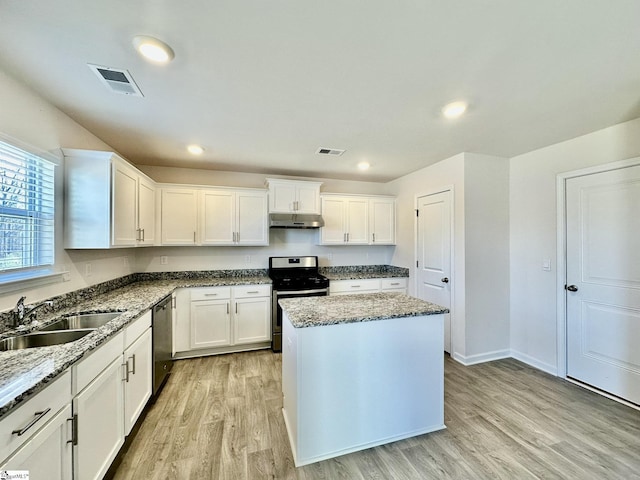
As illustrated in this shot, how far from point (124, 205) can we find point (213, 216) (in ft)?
3.86

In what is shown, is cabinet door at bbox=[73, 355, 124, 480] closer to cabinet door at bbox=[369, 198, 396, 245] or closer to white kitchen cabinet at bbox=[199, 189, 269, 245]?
white kitchen cabinet at bbox=[199, 189, 269, 245]

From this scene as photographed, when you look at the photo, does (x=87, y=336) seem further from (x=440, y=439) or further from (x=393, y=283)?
(x=393, y=283)

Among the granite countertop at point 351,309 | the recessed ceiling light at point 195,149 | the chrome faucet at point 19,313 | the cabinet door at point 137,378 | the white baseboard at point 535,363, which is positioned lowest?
the white baseboard at point 535,363

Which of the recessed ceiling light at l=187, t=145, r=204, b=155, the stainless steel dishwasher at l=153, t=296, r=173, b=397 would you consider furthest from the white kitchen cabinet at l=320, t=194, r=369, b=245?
the stainless steel dishwasher at l=153, t=296, r=173, b=397

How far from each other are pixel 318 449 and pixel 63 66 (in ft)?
9.42

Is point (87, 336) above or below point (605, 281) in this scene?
below

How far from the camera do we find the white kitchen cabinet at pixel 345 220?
411 cm

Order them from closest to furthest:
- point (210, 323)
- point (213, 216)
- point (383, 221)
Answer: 1. point (210, 323)
2. point (213, 216)
3. point (383, 221)

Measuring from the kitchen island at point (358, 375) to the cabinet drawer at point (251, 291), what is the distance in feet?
5.08

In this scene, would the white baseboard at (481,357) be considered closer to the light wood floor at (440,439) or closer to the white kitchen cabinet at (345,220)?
the light wood floor at (440,439)

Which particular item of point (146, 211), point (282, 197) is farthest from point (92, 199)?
point (282, 197)

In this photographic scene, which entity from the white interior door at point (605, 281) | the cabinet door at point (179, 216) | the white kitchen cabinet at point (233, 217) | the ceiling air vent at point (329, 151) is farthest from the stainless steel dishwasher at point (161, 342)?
the white interior door at point (605, 281)

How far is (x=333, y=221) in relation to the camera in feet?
13.6

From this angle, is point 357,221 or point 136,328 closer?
point 136,328
